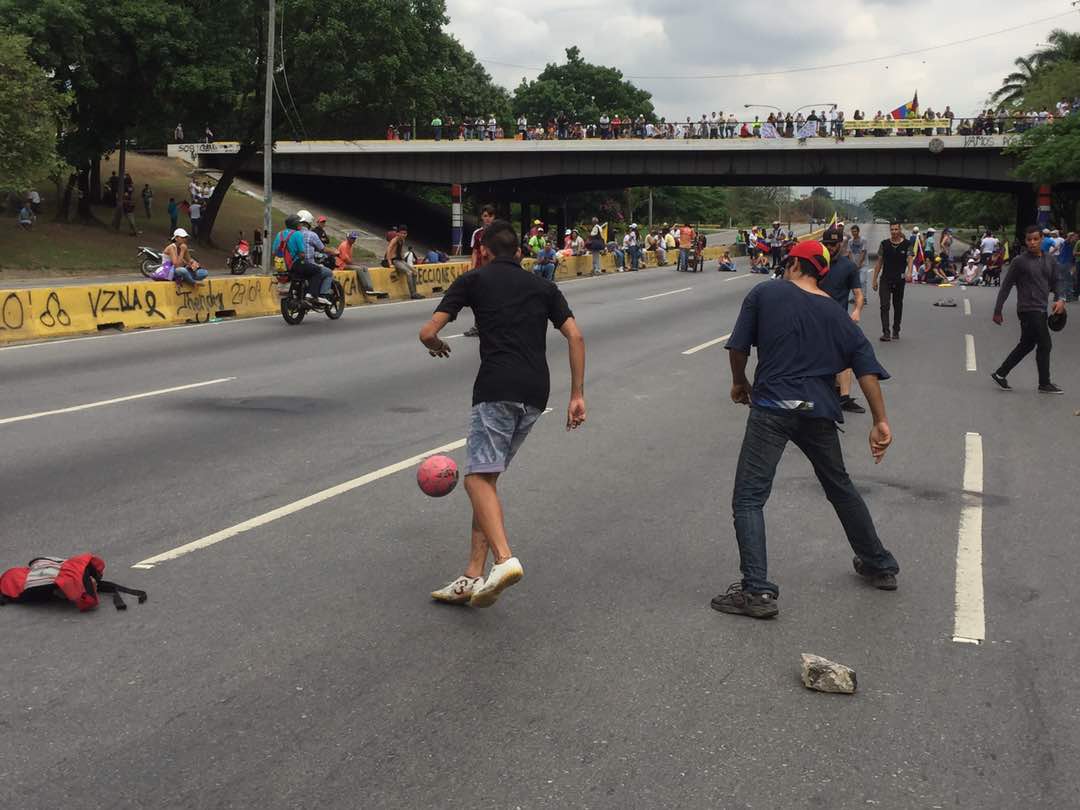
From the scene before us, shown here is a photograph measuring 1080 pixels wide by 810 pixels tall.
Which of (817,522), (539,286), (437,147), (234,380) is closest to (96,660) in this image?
(539,286)

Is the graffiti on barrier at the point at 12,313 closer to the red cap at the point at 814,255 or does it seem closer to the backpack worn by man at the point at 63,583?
the backpack worn by man at the point at 63,583

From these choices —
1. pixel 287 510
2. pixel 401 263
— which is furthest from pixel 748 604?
pixel 401 263

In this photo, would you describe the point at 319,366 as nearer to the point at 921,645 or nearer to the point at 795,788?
the point at 921,645

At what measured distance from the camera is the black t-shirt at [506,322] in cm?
516

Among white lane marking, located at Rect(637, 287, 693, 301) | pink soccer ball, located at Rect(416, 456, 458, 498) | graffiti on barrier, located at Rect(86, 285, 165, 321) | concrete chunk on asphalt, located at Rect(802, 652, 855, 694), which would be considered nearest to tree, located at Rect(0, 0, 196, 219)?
white lane marking, located at Rect(637, 287, 693, 301)

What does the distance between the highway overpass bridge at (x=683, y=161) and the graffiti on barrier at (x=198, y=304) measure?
137 ft

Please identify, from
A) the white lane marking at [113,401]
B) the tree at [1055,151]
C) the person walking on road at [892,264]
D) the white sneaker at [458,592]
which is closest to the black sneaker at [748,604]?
the white sneaker at [458,592]

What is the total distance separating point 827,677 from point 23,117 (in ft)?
116

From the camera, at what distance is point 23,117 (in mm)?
34125

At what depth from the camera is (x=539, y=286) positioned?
17.1 ft

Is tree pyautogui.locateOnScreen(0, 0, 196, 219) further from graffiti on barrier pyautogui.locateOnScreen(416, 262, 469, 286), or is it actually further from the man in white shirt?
the man in white shirt

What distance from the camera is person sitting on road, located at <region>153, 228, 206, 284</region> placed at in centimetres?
1844

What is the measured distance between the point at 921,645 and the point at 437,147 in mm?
59879

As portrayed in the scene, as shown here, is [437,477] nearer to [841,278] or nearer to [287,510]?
[287,510]
